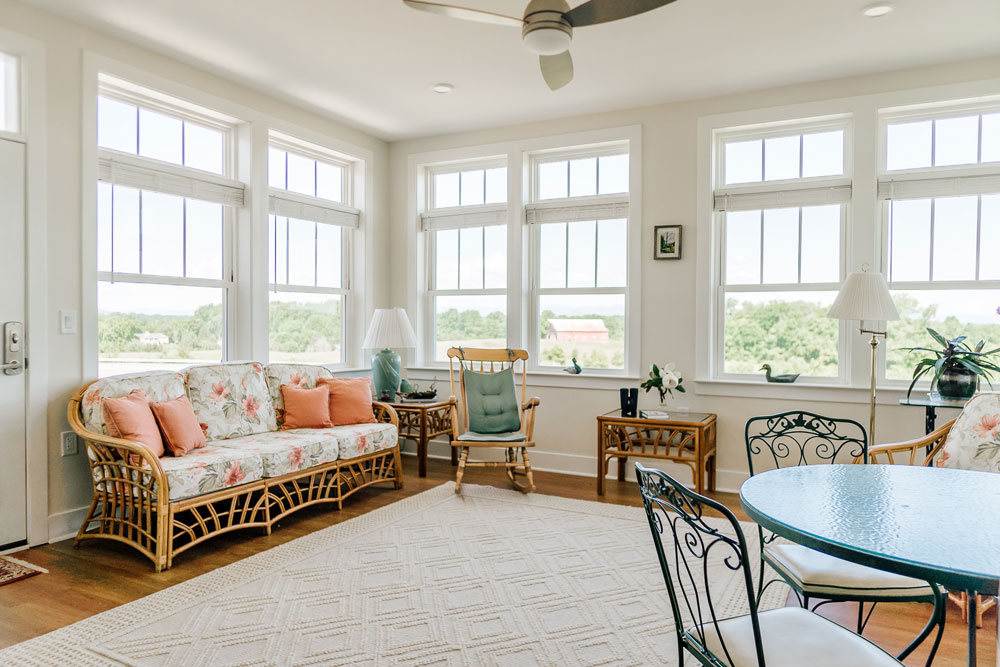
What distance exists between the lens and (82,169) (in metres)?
3.55

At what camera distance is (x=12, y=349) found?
325 cm

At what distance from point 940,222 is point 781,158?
3.55 feet

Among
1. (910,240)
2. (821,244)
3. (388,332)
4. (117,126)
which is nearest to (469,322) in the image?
A: (388,332)

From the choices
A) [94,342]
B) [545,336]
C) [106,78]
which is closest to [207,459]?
[94,342]

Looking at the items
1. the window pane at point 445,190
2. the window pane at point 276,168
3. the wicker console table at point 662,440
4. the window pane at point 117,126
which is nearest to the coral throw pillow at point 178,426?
the window pane at point 117,126

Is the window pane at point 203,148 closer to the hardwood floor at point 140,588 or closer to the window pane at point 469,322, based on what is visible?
the window pane at point 469,322

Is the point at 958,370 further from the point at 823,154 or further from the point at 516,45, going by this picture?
the point at 516,45

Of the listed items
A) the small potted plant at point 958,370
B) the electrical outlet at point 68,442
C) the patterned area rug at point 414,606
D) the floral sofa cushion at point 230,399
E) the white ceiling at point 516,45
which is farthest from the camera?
the floral sofa cushion at point 230,399

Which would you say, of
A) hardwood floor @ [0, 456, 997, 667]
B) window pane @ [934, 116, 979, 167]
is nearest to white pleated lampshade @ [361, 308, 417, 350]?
hardwood floor @ [0, 456, 997, 667]

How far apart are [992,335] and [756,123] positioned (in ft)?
6.64

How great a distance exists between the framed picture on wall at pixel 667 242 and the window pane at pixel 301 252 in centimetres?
273

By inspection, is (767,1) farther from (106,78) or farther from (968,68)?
(106,78)

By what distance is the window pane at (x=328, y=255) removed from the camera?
533cm

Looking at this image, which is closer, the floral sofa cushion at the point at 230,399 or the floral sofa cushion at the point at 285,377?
the floral sofa cushion at the point at 230,399
